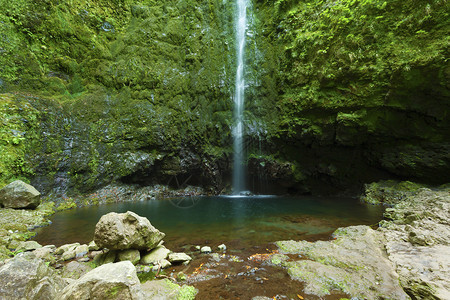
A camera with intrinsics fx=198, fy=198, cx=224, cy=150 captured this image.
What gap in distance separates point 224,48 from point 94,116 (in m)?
12.8

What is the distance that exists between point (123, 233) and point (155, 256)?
104 centimetres

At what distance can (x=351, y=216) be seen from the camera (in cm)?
897

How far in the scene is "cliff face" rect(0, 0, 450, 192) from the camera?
1148cm

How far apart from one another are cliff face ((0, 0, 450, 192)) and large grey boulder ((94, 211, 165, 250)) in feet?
32.9

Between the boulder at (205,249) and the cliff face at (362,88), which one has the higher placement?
the cliff face at (362,88)

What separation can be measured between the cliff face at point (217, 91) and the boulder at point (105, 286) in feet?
40.7

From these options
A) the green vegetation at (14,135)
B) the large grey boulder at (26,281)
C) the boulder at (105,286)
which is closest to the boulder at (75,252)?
the large grey boulder at (26,281)

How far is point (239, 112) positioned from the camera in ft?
58.1

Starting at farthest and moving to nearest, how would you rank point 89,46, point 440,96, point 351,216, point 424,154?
point 89,46 < point 424,154 < point 440,96 < point 351,216

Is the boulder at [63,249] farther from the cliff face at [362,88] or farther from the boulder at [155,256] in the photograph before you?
the cliff face at [362,88]

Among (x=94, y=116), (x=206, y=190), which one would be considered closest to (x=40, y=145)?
(x=94, y=116)

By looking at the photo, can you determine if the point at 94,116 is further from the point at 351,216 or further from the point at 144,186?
the point at 351,216

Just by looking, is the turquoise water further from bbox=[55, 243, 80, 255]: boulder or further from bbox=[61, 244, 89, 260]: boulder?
bbox=[61, 244, 89, 260]: boulder

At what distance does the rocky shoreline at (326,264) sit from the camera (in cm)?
269
